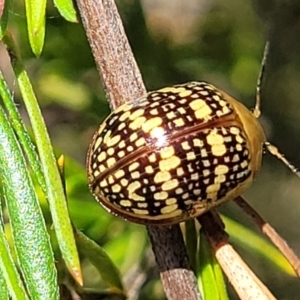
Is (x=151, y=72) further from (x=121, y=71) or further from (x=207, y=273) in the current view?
(x=207, y=273)

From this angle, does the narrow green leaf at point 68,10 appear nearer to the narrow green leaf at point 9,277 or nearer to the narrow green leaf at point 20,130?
the narrow green leaf at point 20,130

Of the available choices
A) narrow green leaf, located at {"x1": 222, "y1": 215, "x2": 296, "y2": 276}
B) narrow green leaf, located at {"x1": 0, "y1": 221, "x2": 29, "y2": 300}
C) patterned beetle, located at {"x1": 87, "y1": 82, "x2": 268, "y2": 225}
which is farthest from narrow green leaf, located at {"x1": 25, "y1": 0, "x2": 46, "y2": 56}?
narrow green leaf, located at {"x1": 222, "y1": 215, "x2": 296, "y2": 276}

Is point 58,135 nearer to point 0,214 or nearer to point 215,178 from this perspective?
point 215,178

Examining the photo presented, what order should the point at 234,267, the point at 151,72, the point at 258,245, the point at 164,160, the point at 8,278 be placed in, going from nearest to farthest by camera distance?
1. the point at 8,278
2. the point at 234,267
3. the point at 164,160
4. the point at 258,245
5. the point at 151,72

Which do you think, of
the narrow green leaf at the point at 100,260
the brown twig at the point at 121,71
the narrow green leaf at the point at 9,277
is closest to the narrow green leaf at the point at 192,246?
the brown twig at the point at 121,71

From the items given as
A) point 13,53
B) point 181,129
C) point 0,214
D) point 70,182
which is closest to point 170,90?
point 181,129

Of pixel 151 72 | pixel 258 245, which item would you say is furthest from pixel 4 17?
pixel 151 72

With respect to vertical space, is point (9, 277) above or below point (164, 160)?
above
